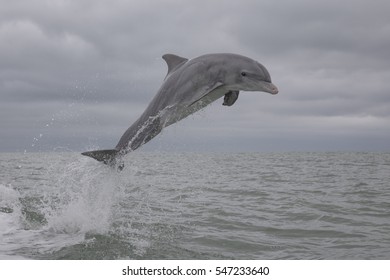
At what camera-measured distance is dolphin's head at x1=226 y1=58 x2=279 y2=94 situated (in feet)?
21.3

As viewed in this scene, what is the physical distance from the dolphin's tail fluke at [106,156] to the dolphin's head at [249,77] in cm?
243

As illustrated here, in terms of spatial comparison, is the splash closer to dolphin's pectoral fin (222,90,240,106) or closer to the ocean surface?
the ocean surface

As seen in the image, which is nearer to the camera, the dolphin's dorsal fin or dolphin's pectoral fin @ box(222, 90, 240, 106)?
dolphin's pectoral fin @ box(222, 90, 240, 106)

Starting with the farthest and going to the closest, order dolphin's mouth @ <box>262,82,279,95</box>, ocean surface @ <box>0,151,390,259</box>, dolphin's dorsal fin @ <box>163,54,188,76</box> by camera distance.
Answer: ocean surface @ <box>0,151,390,259</box> → dolphin's dorsal fin @ <box>163,54,188,76</box> → dolphin's mouth @ <box>262,82,279,95</box>

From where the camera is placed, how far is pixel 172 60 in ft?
24.3

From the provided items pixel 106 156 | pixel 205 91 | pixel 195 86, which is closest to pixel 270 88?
pixel 205 91

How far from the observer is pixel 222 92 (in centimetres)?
666

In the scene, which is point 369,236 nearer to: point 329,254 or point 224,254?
point 329,254

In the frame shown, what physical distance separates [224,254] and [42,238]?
11.8ft

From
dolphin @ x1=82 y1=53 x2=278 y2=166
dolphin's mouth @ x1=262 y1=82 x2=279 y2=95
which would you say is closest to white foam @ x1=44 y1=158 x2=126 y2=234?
dolphin @ x1=82 y1=53 x2=278 y2=166

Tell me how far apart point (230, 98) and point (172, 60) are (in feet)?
4.29

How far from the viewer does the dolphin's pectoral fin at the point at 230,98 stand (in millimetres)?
6730

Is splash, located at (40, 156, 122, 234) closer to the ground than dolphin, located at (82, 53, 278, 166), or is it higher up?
A: closer to the ground

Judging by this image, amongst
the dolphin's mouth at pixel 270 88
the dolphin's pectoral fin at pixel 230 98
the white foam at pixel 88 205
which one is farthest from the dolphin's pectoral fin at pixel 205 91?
the white foam at pixel 88 205
